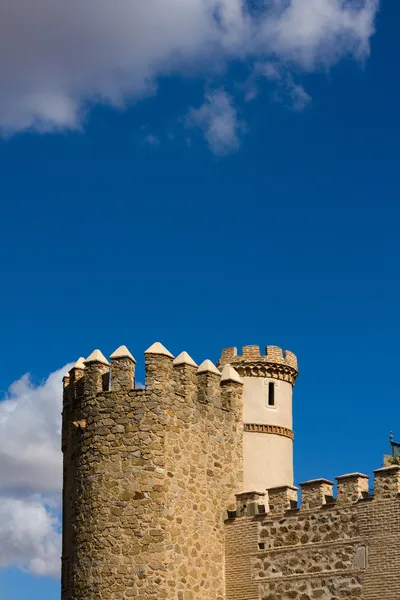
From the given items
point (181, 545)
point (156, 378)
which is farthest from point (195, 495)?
point (156, 378)

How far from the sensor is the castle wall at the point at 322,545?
1864cm

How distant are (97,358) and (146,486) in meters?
2.94

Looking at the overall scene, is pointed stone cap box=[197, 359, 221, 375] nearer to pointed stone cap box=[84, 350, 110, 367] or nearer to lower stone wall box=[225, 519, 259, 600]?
pointed stone cap box=[84, 350, 110, 367]

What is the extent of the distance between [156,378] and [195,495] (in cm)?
249

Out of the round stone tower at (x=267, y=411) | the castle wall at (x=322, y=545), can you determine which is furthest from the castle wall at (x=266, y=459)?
the castle wall at (x=322, y=545)

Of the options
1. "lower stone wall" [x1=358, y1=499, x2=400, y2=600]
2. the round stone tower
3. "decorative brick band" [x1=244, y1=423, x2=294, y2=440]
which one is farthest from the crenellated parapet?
"lower stone wall" [x1=358, y1=499, x2=400, y2=600]

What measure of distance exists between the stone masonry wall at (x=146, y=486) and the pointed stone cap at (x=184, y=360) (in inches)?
4.2

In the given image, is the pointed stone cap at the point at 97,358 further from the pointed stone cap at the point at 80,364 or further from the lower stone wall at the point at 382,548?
the lower stone wall at the point at 382,548

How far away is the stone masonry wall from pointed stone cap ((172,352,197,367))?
105 millimetres

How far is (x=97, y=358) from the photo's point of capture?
21094mm

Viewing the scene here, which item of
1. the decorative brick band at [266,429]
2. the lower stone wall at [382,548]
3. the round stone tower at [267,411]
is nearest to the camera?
the lower stone wall at [382,548]

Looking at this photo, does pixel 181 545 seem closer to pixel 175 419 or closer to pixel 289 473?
pixel 175 419

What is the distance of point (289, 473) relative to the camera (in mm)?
28469

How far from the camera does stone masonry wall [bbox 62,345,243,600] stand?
1952 cm
